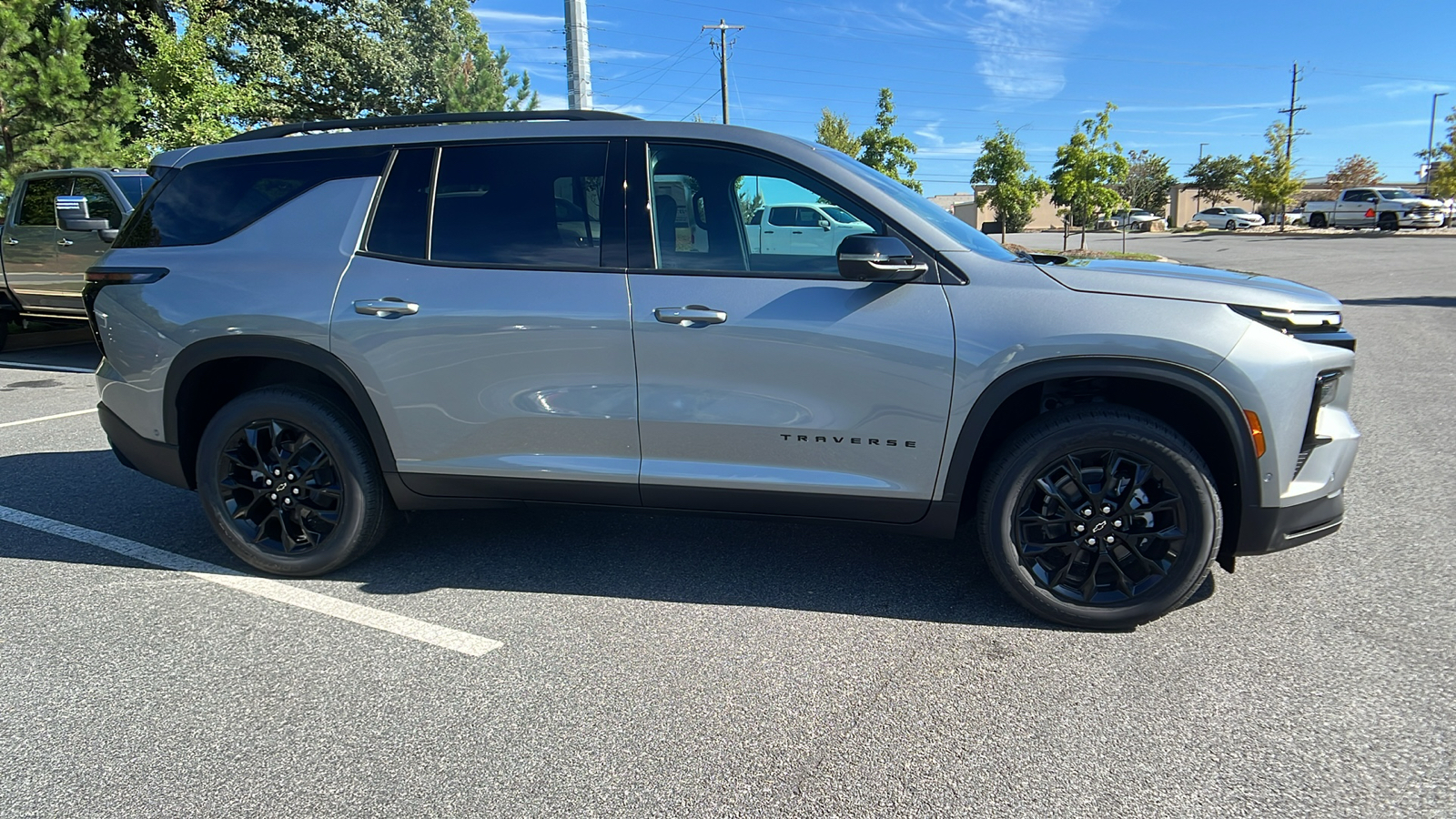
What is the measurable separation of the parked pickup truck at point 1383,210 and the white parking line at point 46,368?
151 ft

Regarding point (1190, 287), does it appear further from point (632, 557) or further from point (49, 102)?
point (49, 102)

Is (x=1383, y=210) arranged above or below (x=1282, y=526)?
above

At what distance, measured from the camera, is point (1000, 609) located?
3.49m

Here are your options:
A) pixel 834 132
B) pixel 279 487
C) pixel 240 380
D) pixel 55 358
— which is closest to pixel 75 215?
pixel 240 380

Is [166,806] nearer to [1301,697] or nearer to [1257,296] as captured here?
[1301,697]

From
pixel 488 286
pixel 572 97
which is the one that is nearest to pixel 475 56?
pixel 572 97

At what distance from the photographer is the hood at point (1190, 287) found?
10.1 ft

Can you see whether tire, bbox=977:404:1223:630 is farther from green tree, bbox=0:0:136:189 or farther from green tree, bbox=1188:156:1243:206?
green tree, bbox=1188:156:1243:206

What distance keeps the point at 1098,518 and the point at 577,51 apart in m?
15.8

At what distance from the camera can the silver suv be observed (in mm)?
3121

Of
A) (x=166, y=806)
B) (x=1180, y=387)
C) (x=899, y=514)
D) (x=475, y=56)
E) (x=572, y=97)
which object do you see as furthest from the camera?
(x=475, y=56)

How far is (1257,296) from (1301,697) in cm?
134

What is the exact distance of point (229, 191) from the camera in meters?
3.88

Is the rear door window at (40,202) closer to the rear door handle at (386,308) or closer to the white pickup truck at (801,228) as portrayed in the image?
the rear door handle at (386,308)
